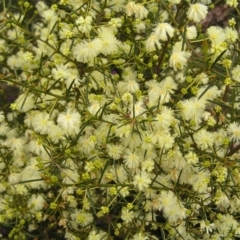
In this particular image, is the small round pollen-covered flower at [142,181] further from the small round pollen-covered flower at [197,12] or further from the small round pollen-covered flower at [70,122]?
the small round pollen-covered flower at [197,12]

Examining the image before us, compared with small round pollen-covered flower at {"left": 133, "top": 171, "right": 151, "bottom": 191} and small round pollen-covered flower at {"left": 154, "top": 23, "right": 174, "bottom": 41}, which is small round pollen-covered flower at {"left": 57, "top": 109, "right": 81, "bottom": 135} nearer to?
Result: small round pollen-covered flower at {"left": 133, "top": 171, "right": 151, "bottom": 191}

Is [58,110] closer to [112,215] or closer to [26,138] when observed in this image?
[26,138]

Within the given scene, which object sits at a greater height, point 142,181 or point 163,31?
point 163,31

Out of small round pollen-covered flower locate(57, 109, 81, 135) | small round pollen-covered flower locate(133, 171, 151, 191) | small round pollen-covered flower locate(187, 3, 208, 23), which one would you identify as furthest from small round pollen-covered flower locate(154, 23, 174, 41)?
small round pollen-covered flower locate(133, 171, 151, 191)

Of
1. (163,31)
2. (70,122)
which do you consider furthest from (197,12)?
(70,122)

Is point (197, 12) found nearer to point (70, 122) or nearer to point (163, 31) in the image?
point (163, 31)

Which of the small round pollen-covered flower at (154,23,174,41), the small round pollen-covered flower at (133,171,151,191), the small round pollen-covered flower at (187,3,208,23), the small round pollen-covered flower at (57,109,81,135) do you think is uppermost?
the small round pollen-covered flower at (187,3,208,23)

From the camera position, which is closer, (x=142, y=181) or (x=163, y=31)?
(x=163, y=31)

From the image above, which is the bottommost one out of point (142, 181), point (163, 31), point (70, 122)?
point (142, 181)

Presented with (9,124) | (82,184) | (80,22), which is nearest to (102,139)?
(82,184)

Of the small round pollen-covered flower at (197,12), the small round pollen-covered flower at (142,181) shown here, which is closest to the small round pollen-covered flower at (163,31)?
the small round pollen-covered flower at (197,12)

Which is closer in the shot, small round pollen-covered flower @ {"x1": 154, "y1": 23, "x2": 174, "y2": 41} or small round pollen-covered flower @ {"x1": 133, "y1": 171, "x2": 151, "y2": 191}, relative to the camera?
small round pollen-covered flower @ {"x1": 154, "y1": 23, "x2": 174, "y2": 41}
